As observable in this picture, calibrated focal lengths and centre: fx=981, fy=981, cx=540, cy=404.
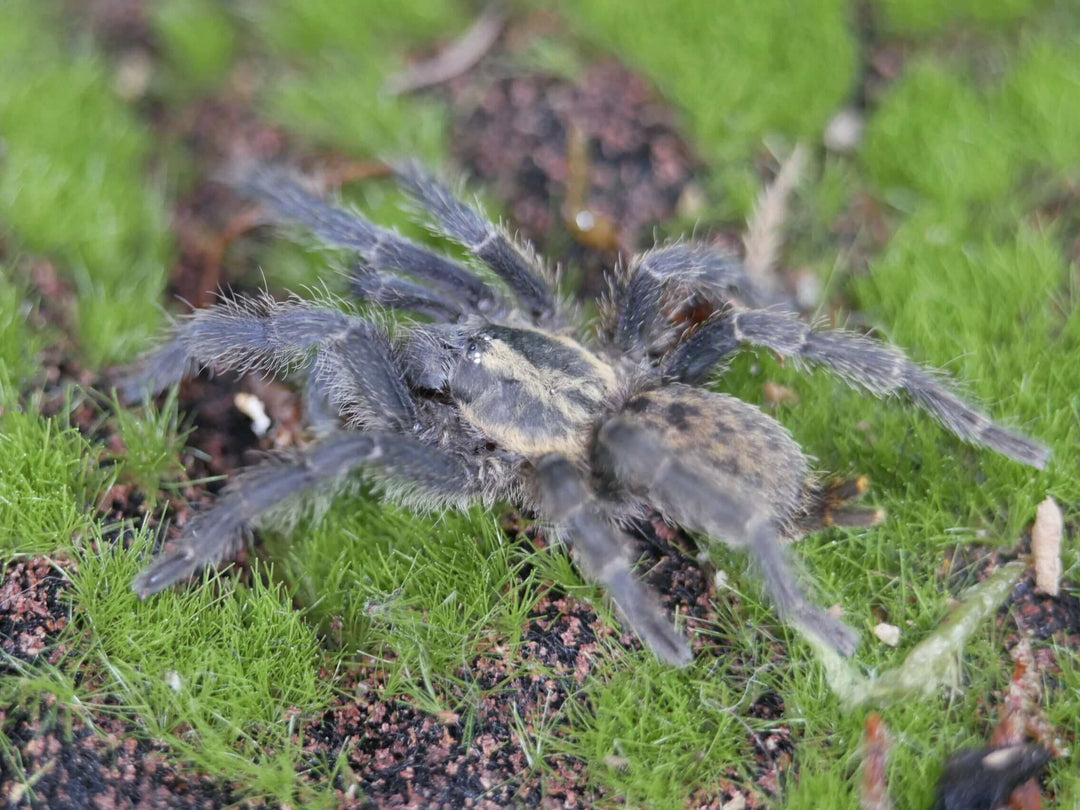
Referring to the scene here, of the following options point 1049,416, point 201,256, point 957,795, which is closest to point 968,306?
point 1049,416

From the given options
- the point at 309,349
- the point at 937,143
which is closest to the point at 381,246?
the point at 309,349

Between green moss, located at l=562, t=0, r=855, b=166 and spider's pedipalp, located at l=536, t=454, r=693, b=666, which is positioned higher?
green moss, located at l=562, t=0, r=855, b=166

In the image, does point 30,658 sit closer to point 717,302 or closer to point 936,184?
point 717,302

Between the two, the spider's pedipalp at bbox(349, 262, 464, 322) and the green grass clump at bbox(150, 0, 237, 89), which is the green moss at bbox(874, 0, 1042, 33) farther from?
the green grass clump at bbox(150, 0, 237, 89)

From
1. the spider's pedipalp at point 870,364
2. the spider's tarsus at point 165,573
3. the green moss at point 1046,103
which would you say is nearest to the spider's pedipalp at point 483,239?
the spider's pedipalp at point 870,364

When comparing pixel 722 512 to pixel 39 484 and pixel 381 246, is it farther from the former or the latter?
pixel 39 484

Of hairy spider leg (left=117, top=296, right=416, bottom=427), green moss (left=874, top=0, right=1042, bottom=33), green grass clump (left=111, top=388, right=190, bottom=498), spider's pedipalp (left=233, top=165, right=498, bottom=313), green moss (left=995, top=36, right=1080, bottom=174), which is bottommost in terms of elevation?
green grass clump (left=111, top=388, right=190, bottom=498)

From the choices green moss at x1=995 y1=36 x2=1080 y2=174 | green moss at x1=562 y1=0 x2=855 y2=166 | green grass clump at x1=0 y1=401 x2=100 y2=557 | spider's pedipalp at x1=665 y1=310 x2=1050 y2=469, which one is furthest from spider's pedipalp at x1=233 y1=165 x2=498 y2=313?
green moss at x1=995 y1=36 x2=1080 y2=174
